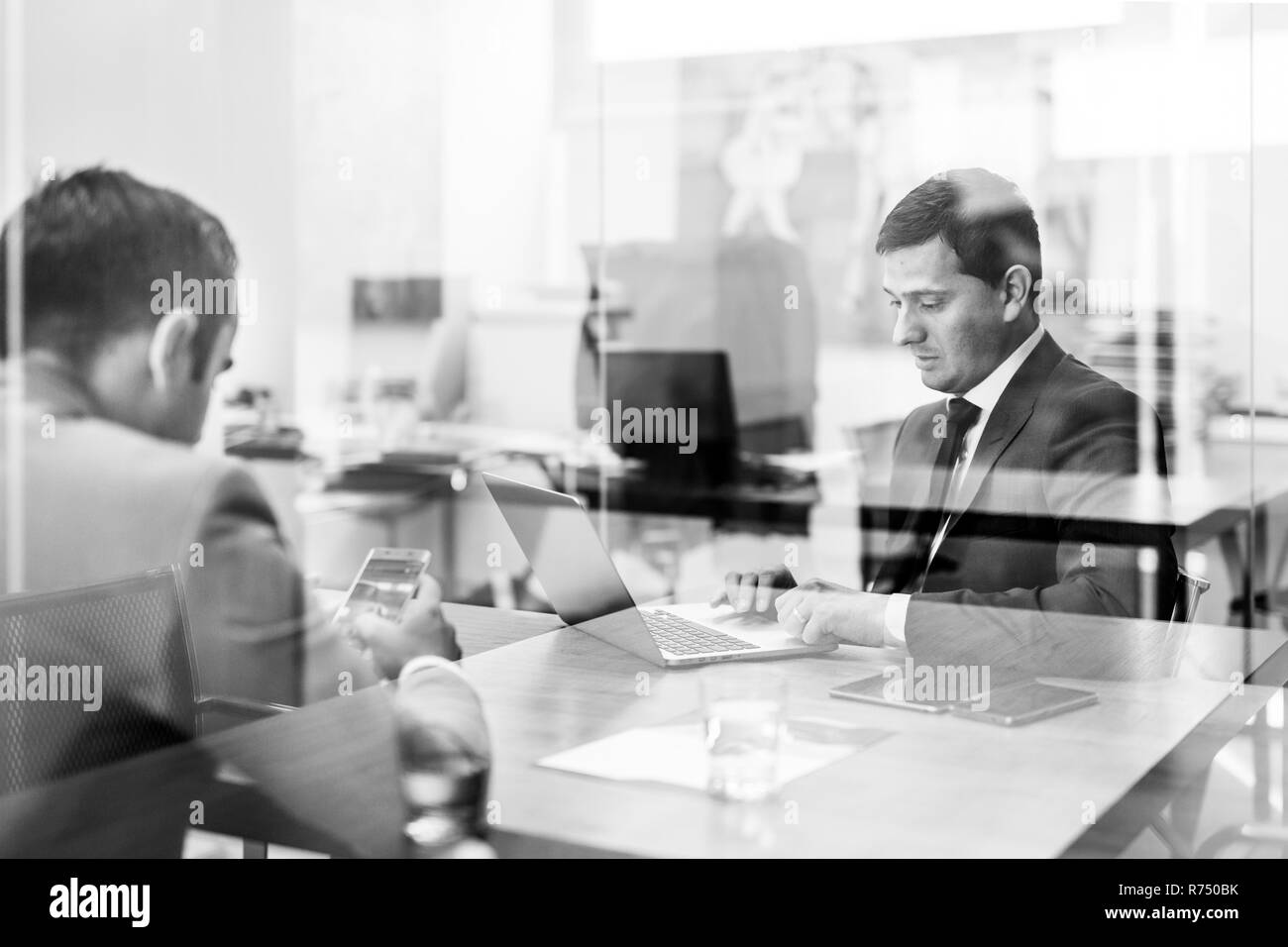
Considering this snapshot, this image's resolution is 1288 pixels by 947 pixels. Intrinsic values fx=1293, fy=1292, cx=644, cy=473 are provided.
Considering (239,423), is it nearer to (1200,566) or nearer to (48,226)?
(48,226)

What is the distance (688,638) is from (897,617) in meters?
0.24

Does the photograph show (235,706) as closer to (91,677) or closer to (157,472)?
(91,677)

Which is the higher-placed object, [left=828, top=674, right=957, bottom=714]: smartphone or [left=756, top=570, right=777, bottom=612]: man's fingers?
[left=756, top=570, right=777, bottom=612]: man's fingers

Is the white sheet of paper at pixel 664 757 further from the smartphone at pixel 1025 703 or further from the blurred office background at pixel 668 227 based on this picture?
the blurred office background at pixel 668 227

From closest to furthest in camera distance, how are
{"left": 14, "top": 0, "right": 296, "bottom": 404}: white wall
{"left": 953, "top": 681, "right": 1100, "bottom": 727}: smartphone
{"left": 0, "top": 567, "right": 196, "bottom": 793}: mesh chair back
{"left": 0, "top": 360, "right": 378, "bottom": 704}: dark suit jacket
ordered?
{"left": 953, "top": 681, "right": 1100, "bottom": 727}: smartphone, {"left": 0, "top": 567, "right": 196, "bottom": 793}: mesh chair back, {"left": 0, "top": 360, "right": 378, "bottom": 704}: dark suit jacket, {"left": 14, "top": 0, "right": 296, "bottom": 404}: white wall

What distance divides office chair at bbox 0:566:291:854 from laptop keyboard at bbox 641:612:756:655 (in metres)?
0.45

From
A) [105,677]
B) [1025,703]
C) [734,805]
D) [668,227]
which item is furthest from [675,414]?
[734,805]

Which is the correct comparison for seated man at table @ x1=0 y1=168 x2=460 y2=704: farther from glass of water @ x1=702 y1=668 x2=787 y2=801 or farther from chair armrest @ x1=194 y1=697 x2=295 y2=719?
glass of water @ x1=702 y1=668 x2=787 y2=801

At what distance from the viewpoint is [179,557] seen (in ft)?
5.13

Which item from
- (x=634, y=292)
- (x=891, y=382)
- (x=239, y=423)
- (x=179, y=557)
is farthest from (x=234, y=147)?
(x=179, y=557)

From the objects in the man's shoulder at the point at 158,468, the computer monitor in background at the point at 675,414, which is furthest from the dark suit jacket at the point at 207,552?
the computer monitor in background at the point at 675,414

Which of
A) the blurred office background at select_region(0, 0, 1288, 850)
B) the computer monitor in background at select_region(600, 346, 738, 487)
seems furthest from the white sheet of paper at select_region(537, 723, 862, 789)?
the computer monitor in background at select_region(600, 346, 738, 487)

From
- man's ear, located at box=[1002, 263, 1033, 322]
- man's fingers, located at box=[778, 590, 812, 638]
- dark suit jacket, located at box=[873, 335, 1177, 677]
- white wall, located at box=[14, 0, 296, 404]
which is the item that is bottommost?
man's fingers, located at box=[778, 590, 812, 638]

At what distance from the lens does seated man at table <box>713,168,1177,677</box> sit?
1492 mm
